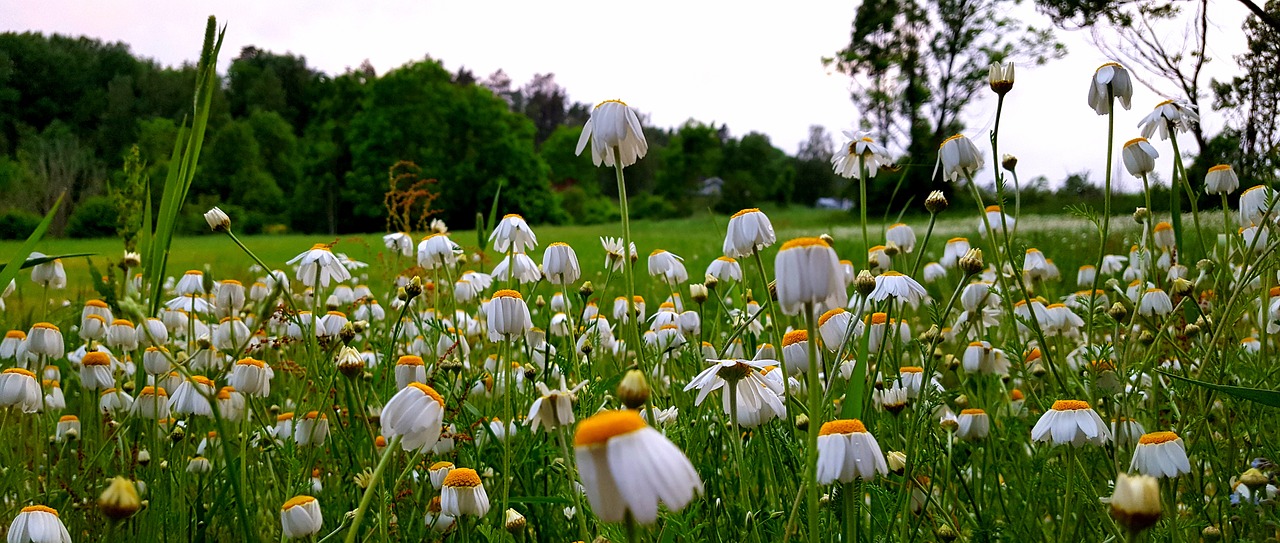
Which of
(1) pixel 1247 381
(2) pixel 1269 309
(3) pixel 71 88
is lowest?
(1) pixel 1247 381

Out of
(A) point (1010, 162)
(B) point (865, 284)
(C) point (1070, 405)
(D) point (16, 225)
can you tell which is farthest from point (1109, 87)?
(D) point (16, 225)

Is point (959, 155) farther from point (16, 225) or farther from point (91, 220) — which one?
point (91, 220)

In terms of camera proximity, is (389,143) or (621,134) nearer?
(621,134)

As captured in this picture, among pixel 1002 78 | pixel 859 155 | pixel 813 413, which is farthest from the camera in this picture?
pixel 859 155

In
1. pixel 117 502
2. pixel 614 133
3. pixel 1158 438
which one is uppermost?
pixel 614 133

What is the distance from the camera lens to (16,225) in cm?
1677

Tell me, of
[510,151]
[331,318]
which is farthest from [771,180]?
[331,318]

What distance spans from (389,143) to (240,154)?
28.5 ft

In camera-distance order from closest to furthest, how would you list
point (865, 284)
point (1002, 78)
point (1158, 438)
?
point (865, 284) → point (1158, 438) → point (1002, 78)

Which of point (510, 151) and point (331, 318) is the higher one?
point (510, 151)

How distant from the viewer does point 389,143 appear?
2975 cm

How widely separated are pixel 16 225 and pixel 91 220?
255cm

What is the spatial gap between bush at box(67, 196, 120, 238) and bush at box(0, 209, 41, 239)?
3.35 feet

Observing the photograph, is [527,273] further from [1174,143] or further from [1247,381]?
[1247,381]
